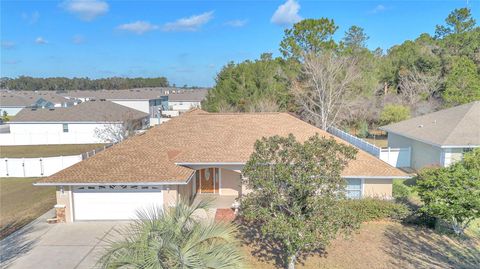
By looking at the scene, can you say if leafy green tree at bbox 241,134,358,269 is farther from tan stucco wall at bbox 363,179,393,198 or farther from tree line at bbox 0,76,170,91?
tree line at bbox 0,76,170,91

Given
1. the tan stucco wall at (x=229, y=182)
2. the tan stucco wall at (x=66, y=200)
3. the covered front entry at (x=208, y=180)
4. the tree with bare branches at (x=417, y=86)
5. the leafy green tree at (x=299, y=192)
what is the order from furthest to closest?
the tree with bare branches at (x=417, y=86) → the covered front entry at (x=208, y=180) → the tan stucco wall at (x=229, y=182) → the tan stucco wall at (x=66, y=200) → the leafy green tree at (x=299, y=192)

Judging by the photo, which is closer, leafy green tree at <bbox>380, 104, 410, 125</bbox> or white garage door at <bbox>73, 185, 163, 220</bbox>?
white garage door at <bbox>73, 185, 163, 220</bbox>

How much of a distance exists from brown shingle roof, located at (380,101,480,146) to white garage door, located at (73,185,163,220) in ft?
52.9

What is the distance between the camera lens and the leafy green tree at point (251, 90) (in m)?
38.0

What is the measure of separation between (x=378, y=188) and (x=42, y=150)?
30151 millimetres

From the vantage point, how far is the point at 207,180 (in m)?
19.5

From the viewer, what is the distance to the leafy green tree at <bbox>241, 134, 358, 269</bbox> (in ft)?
29.4

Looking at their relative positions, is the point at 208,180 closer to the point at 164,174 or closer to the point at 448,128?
the point at 164,174

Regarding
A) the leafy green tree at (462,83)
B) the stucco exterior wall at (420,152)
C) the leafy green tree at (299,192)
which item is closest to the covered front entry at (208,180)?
the leafy green tree at (299,192)

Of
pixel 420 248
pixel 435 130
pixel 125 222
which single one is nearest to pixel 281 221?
pixel 420 248

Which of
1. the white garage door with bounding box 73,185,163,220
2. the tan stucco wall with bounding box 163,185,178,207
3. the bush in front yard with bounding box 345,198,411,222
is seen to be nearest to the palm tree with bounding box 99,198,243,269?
Answer: the tan stucco wall with bounding box 163,185,178,207

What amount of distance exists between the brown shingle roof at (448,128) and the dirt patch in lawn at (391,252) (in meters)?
8.15

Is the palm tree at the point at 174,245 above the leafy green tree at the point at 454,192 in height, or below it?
above

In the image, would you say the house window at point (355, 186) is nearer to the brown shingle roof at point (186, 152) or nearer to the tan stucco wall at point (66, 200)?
the brown shingle roof at point (186, 152)
